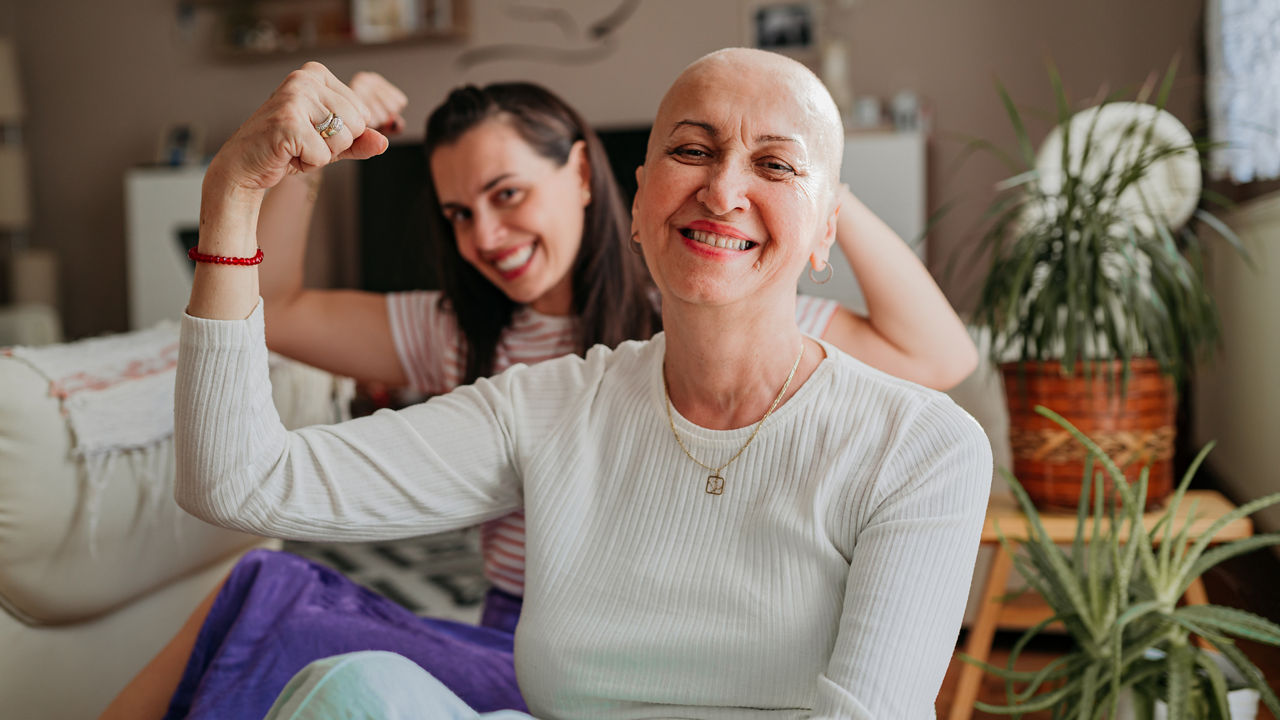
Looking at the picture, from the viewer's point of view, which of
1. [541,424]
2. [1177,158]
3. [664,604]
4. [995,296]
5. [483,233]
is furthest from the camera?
→ [1177,158]

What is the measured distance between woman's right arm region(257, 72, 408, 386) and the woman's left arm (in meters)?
0.70

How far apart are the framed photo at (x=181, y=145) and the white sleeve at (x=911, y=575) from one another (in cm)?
528

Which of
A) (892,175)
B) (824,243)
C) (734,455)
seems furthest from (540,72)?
(734,455)

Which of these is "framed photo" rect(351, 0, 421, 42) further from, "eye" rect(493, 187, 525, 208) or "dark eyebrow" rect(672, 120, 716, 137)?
"dark eyebrow" rect(672, 120, 716, 137)

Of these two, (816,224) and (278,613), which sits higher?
(816,224)

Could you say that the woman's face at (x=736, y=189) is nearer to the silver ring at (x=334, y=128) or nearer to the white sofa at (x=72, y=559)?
the silver ring at (x=334, y=128)

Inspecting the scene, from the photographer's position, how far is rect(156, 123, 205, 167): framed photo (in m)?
5.40

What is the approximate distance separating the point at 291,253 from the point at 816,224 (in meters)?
0.92

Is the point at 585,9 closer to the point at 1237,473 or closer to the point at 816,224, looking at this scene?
the point at 1237,473

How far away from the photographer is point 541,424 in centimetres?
114

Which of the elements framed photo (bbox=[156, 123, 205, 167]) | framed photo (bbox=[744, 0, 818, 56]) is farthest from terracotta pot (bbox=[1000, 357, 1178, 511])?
framed photo (bbox=[156, 123, 205, 167])

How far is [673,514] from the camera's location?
1.03 m

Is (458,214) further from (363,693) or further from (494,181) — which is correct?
(363,693)

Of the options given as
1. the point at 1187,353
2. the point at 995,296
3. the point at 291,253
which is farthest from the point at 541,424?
the point at 1187,353
